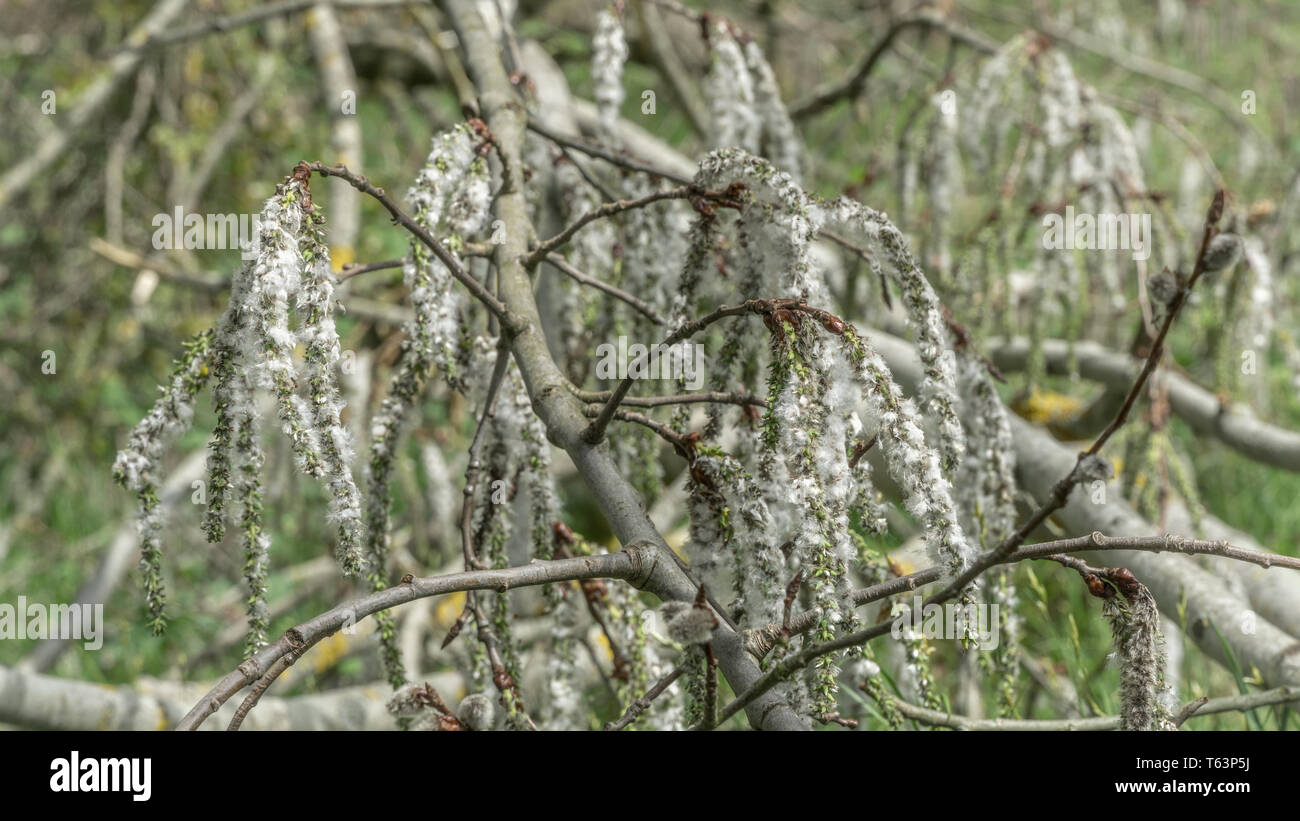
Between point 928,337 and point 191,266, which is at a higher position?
point 191,266

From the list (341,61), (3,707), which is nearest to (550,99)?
(341,61)

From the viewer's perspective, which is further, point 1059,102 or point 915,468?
point 1059,102

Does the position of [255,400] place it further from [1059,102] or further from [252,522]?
[1059,102]

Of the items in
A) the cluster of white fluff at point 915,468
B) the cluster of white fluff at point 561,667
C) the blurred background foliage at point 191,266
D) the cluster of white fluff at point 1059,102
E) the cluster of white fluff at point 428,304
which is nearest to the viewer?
the cluster of white fluff at point 915,468

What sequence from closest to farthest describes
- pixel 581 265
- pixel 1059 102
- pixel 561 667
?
pixel 561 667, pixel 581 265, pixel 1059 102

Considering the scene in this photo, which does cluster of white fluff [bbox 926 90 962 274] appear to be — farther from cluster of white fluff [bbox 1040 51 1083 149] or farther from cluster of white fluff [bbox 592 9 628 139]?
cluster of white fluff [bbox 592 9 628 139]

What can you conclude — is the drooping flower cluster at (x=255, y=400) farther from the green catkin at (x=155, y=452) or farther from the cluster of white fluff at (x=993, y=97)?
the cluster of white fluff at (x=993, y=97)

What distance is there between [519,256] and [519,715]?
671 millimetres

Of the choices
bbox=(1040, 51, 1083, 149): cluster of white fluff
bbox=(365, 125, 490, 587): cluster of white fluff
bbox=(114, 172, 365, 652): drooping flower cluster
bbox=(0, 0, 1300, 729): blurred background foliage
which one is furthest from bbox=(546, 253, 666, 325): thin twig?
bbox=(0, 0, 1300, 729): blurred background foliage

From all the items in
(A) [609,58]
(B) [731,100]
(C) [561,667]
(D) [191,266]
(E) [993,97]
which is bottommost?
(C) [561,667]

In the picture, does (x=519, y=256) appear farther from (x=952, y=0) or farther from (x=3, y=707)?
(x=952, y=0)

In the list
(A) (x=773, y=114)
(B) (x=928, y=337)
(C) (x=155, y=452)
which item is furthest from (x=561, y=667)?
(A) (x=773, y=114)

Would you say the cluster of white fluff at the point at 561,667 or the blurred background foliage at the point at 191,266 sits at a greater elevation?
the blurred background foliage at the point at 191,266

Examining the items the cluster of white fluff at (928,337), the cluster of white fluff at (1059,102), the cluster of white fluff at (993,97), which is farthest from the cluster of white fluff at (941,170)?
the cluster of white fluff at (928,337)
